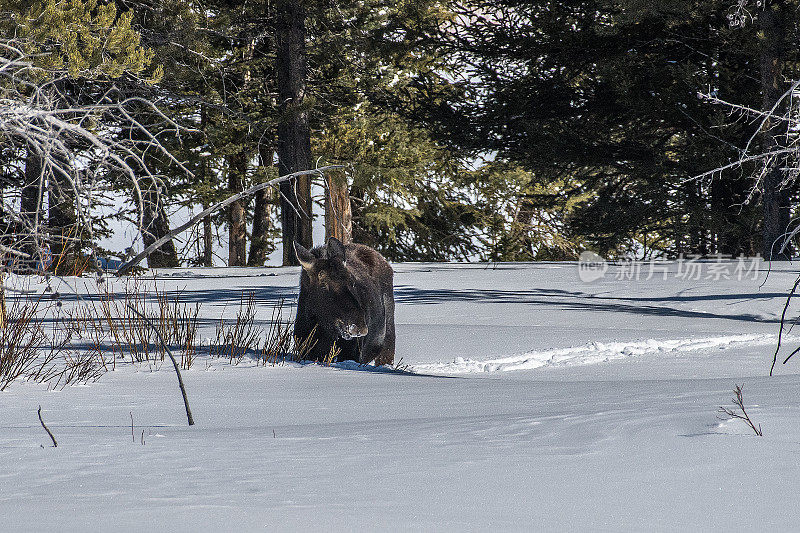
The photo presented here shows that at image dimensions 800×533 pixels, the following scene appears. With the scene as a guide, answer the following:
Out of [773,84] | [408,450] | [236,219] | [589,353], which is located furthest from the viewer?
[236,219]

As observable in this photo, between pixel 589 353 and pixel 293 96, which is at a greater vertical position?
pixel 293 96

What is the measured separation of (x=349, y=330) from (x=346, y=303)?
0.62 ft

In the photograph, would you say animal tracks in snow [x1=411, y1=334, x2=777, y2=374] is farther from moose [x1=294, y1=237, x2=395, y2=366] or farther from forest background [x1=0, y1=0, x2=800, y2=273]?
forest background [x1=0, y1=0, x2=800, y2=273]

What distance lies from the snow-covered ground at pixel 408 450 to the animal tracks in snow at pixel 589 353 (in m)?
0.05

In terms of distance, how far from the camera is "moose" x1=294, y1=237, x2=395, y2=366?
5629 mm

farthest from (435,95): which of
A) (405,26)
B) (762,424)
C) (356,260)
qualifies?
(762,424)

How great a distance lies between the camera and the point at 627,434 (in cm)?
243

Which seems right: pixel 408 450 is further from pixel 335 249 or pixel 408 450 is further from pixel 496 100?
pixel 496 100

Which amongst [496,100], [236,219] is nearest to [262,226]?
[236,219]

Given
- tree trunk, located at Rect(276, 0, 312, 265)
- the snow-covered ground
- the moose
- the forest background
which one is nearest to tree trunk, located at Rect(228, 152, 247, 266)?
the forest background

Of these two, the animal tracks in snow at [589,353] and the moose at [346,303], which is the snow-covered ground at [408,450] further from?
the moose at [346,303]

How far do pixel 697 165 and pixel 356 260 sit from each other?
34.2 ft

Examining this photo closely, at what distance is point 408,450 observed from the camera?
7.84 feet

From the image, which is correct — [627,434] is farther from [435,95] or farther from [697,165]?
[435,95]
